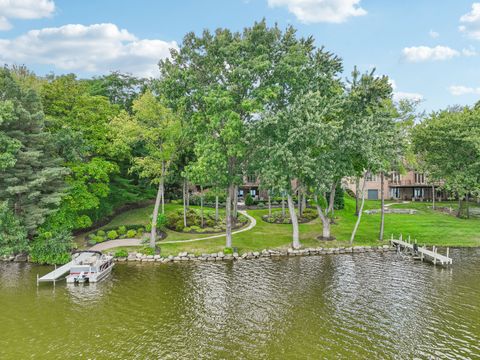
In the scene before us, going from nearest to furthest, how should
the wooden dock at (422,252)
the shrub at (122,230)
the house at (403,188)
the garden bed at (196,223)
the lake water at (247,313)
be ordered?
the lake water at (247,313) → the wooden dock at (422,252) → the shrub at (122,230) → the garden bed at (196,223) → the house at (403,188)

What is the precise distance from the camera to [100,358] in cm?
1477

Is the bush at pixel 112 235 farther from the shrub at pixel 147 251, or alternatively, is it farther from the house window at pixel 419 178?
the house window at pixel 419 178

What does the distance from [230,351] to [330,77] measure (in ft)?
88.2

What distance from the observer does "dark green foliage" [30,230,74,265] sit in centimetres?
2961

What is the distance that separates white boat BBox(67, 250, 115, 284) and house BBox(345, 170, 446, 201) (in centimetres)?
5683

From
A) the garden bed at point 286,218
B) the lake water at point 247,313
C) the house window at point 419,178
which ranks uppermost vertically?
the house window at point 419,178

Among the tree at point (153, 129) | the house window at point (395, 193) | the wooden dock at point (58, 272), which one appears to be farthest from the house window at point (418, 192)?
the wooden dock at point (58, 272)

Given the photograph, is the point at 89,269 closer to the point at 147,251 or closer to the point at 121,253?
the point at 121,253

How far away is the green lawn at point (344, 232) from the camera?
35.4 meters

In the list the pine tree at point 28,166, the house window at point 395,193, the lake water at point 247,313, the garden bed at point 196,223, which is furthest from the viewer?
the house window at point 395,193

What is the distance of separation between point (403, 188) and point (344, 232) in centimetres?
4218

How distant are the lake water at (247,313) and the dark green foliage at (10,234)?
1.85 meters

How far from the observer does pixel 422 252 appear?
105 ft

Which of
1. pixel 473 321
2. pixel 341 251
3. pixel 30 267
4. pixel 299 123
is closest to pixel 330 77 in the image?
pixel 299 123
